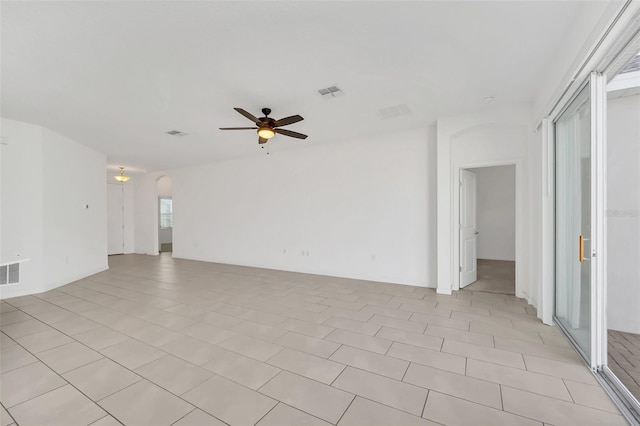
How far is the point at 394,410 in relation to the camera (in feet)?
6.10

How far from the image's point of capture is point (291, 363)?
8.10ft

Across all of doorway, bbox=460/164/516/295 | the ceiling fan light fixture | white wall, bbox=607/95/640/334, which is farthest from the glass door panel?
doorway, bbox=460/164/516/295

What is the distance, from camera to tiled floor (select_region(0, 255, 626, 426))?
72.9 inches

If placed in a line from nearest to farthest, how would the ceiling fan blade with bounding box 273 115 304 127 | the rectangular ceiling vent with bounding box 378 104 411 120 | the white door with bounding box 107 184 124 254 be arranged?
1. the ceiling fan blade with bounding box 273 115 304 127
2. the rectangular ceiling vent with bounding box 378 104 411 120
3. the white door with bounding box 107 184 124 254

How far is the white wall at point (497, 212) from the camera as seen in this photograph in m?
8.10

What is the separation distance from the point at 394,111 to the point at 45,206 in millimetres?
6412

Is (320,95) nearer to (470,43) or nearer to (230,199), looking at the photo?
(470,43)

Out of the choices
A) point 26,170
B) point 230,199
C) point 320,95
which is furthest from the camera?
point 230,199

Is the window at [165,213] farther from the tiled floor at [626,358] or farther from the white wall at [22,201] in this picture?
the tiled floor at [626,358]

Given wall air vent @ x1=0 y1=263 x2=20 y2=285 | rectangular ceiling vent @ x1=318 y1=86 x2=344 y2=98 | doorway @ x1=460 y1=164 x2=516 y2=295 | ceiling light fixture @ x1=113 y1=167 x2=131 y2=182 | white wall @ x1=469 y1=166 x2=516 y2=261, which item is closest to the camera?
rectangular ceiling vent @ x1=318 y1=86 x2=344 y2=98

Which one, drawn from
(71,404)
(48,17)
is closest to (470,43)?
(48,17)

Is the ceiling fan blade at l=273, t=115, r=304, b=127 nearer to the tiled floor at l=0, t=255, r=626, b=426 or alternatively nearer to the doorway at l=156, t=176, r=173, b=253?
the tiled floor at l=0, t=255, r=626, b=426

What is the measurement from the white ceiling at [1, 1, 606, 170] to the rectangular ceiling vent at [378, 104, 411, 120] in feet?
0.32

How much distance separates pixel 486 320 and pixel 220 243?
6.70 metres
